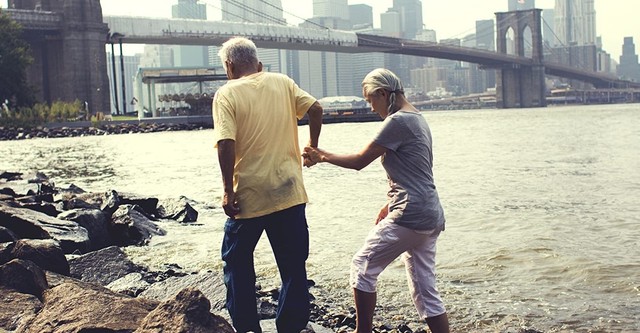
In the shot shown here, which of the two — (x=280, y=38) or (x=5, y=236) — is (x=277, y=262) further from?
(x=280, y=38)

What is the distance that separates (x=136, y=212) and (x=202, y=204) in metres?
2.93

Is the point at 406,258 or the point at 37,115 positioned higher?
the point at 37,115

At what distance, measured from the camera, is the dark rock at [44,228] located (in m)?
6.77

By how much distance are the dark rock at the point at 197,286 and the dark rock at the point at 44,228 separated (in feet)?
6.10

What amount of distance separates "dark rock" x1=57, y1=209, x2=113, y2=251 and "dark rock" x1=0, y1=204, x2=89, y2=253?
1.45 feet

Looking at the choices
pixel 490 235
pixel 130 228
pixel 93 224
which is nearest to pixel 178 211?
pixel 130 228

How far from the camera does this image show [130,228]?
853 centimetres

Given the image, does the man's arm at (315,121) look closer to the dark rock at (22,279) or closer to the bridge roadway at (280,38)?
the dark rock at (22,279)

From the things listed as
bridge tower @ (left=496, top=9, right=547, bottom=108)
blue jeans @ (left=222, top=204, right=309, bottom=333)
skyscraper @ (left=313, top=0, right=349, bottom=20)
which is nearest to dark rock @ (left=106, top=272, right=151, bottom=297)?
blue jeans @ (left=222, top=204, right=309, bottom=333)

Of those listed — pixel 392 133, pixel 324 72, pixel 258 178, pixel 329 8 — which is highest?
pixel 329 8

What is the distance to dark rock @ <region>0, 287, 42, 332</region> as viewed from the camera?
159 inches

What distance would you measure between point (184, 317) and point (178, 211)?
23.1ft

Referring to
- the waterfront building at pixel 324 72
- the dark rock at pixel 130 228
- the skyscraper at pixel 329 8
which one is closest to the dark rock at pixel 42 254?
the dark rock at pixel 130 228

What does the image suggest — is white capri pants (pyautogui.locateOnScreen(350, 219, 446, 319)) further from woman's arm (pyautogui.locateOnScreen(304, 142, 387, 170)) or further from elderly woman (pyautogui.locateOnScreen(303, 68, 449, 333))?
woman's arm (pyautogui.locateOnScreen(304, 142, 387, 170))
